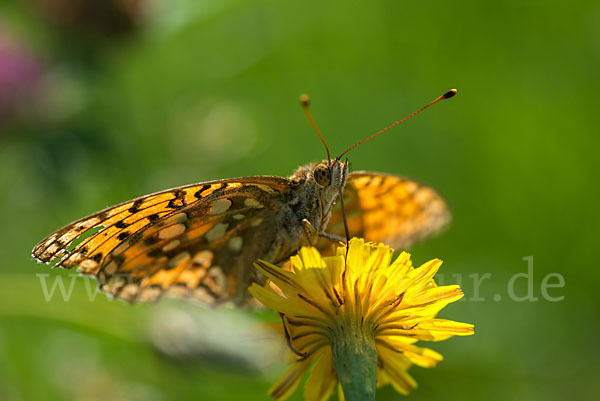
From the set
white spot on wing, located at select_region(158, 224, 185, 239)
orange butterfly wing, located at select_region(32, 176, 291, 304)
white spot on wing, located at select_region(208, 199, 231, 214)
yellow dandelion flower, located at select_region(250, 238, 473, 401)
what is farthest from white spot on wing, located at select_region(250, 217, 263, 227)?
yellow dandelion flower, located at select_region(250, 238, 473, 401)

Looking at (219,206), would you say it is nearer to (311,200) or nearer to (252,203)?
(252,203)

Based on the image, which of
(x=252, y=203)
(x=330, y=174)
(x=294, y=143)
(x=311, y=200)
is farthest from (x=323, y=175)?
(x=294, y=143)

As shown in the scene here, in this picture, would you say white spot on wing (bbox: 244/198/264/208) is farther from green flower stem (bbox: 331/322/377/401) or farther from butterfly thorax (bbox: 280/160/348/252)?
green flower stem (bbox: 331/322/377/401)

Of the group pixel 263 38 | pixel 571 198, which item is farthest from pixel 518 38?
pixel 263 38

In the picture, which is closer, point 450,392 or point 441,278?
point 450,392

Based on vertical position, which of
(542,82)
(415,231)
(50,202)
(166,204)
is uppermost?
(542,82)

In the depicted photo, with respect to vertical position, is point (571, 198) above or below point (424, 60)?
below

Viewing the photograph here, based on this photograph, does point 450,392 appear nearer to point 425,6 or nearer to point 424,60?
point 424,60
